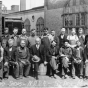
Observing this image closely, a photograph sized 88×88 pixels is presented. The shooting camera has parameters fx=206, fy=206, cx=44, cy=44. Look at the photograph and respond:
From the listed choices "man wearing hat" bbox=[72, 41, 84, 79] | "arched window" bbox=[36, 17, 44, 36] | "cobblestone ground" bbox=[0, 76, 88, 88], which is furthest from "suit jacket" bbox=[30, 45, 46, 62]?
"arched window" bbox=[36, 17, 44, 36]

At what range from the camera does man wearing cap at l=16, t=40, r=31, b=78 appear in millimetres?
6562

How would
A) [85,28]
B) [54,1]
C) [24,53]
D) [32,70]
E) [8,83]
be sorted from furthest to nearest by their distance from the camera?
1. [54,1]
2. [85,28]
3. [32,70]
4. [24,53]
5. [8,83]

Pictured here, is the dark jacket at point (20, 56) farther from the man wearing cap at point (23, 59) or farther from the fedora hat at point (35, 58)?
the fedora hat at point (35, 58)

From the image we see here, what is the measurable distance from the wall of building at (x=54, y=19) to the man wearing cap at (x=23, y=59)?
903cm

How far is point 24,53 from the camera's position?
21.9 ft

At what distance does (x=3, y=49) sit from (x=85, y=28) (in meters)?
8.35

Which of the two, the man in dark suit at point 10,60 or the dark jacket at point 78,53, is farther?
the dark jacket at point 78,53

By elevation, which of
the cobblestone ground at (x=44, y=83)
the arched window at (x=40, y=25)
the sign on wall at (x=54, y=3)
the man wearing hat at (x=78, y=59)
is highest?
the sign on wall at (x=54, y=3)

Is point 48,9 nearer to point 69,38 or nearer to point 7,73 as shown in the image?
point 69,38

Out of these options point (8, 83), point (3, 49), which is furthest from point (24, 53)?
point (8, 83)

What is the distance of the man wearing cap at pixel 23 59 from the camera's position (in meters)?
6.56

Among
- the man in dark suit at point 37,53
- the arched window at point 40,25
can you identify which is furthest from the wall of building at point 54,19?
the man in dark suit at point 37,53

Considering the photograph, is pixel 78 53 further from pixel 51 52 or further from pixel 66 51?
pixel 51 52

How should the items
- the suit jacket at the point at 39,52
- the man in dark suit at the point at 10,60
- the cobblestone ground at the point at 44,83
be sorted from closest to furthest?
1. the cobblestone ground at the point at 44,83
2. the man in dark suit at the point at 10,60
3. the suit jacket at the point at 39,52
